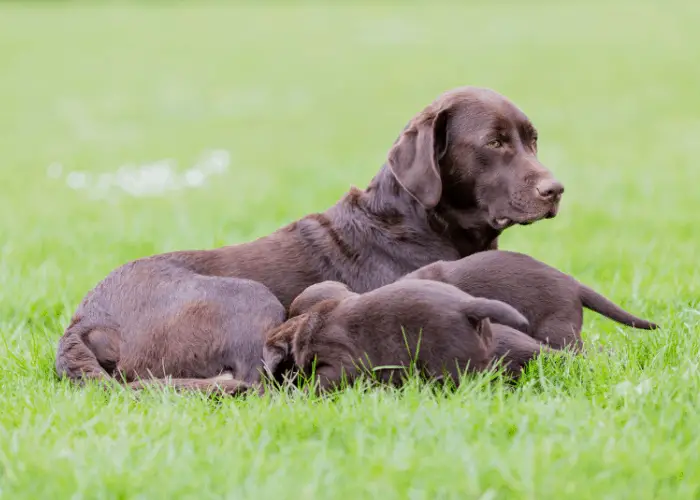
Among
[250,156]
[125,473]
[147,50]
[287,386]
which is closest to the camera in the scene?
[125,473]

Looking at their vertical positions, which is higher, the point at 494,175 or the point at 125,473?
the point at 494,175

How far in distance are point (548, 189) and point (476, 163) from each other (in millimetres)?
378

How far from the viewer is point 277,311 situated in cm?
425

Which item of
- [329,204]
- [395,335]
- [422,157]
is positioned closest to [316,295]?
[395,335]

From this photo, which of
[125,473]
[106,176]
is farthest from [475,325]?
[106,176]

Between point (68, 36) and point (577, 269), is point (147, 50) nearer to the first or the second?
point (68, 36)

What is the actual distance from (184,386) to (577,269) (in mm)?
3135

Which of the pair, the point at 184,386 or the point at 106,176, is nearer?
the point at 184,386

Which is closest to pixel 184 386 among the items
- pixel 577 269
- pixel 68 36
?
pixel 577 269

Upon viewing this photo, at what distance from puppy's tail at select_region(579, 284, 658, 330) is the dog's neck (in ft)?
2.21

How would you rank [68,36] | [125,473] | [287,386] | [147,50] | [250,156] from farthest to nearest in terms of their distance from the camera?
[68,36] < [147,50] < [250,156] < [287,386] < [125,473]

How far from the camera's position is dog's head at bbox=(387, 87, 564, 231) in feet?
14.4

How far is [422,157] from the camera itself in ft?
14.5

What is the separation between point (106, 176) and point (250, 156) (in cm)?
215
